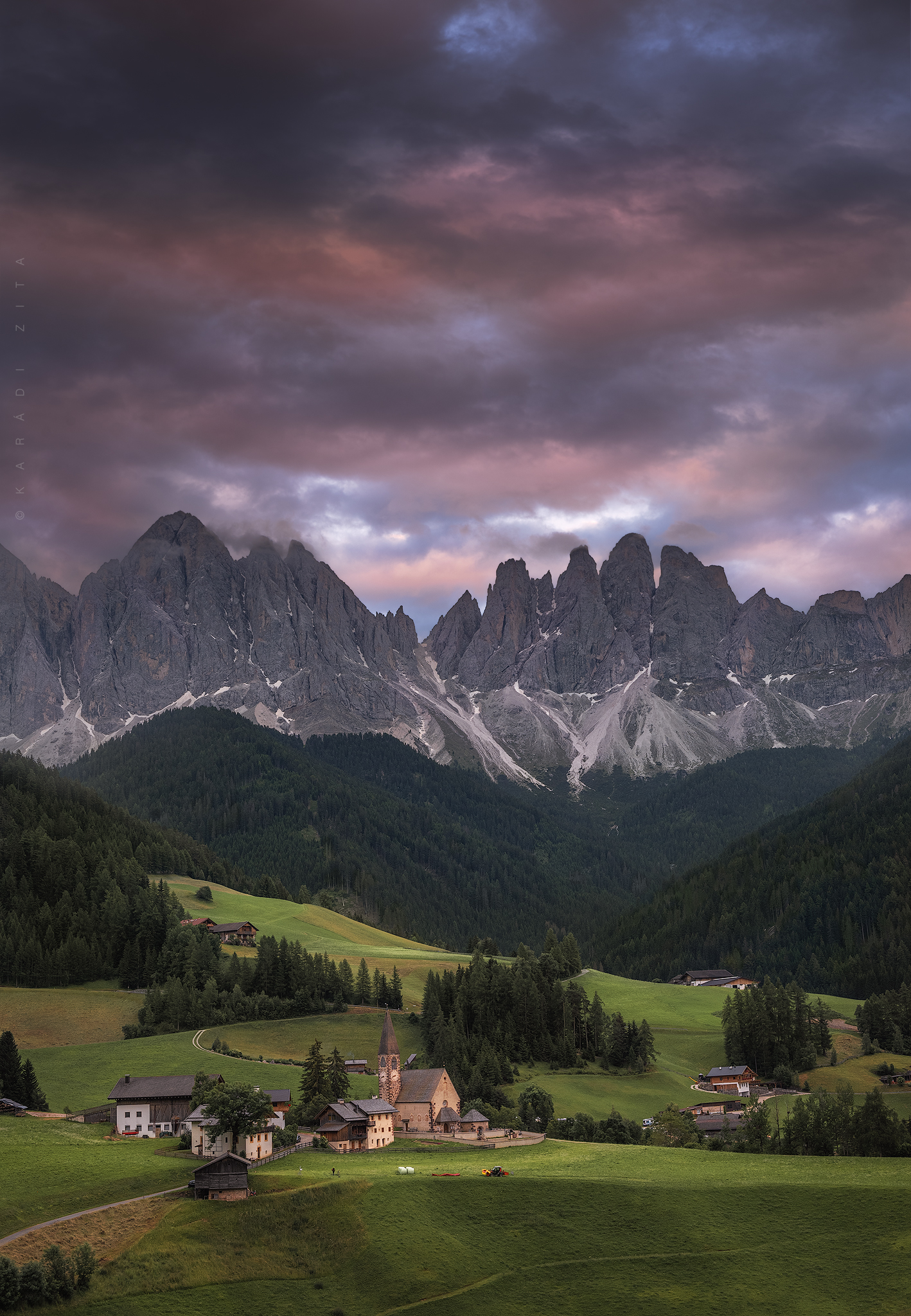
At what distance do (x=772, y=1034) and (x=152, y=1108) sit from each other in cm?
7783

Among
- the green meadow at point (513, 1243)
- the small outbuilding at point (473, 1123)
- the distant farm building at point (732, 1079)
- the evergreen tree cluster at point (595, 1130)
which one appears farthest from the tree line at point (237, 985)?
the green meadow at point (513, 1243)

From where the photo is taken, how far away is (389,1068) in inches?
4122

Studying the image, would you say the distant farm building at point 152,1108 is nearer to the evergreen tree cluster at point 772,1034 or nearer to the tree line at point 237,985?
the tree line at point 237,985

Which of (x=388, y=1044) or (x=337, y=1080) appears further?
(x=388, y=1044)

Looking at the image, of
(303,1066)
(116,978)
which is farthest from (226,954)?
(303,1066)

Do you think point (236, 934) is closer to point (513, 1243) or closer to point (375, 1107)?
point (375, 1107)

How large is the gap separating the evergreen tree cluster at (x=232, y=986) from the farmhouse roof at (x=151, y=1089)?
3787cm

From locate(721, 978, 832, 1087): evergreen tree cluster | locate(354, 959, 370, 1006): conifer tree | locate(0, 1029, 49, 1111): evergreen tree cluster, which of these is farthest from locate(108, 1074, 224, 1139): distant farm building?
locate(721, 978, 832, 1087): evergreen tree cluster

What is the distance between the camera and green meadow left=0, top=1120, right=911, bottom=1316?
58875mm

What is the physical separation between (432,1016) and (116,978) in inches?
1955

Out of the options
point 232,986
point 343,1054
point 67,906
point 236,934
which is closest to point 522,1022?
point 343,1054

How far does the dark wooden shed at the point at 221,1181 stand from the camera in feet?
217

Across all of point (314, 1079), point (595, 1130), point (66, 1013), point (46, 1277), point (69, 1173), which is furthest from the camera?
point (66, 1013)

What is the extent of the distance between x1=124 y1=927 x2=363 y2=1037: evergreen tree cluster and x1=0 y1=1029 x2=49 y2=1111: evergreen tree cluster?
31.5 metres
